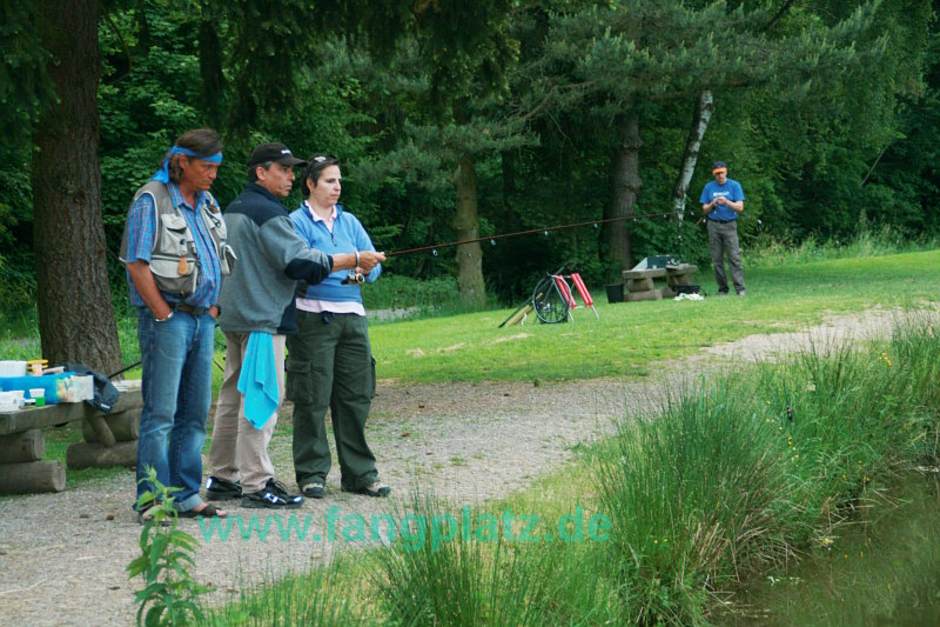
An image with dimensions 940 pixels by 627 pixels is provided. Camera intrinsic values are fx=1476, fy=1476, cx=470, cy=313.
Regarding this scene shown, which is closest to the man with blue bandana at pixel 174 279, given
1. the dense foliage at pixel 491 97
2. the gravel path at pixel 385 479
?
the gravel path at pixel 385 479

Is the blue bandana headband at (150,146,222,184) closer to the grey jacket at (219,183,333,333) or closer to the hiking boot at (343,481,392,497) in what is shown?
the grey jacket at (219,183,333,333)

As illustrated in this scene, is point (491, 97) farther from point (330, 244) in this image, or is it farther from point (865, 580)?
point (865, 580)

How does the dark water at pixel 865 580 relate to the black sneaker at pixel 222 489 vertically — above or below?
below

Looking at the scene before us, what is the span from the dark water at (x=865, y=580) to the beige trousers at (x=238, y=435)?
8.56 feet

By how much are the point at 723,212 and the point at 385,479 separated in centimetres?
1461

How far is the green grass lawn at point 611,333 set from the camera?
15188mm

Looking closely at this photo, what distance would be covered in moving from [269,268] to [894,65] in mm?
22314

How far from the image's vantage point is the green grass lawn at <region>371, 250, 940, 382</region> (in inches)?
598

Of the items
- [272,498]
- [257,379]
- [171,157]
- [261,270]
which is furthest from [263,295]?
[272,498]

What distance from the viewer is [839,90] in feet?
94.2

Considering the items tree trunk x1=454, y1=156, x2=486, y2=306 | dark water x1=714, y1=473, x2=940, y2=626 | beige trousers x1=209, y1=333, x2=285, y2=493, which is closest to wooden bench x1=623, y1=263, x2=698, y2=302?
tree trunk x1=454, y1=156, x2=486, y2=306

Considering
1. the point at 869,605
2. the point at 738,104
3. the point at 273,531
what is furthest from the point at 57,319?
the point at 738,104

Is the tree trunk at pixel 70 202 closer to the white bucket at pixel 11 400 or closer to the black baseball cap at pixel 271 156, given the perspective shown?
the white bucket at pixel 11 400

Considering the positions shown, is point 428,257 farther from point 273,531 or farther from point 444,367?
point 273,531
